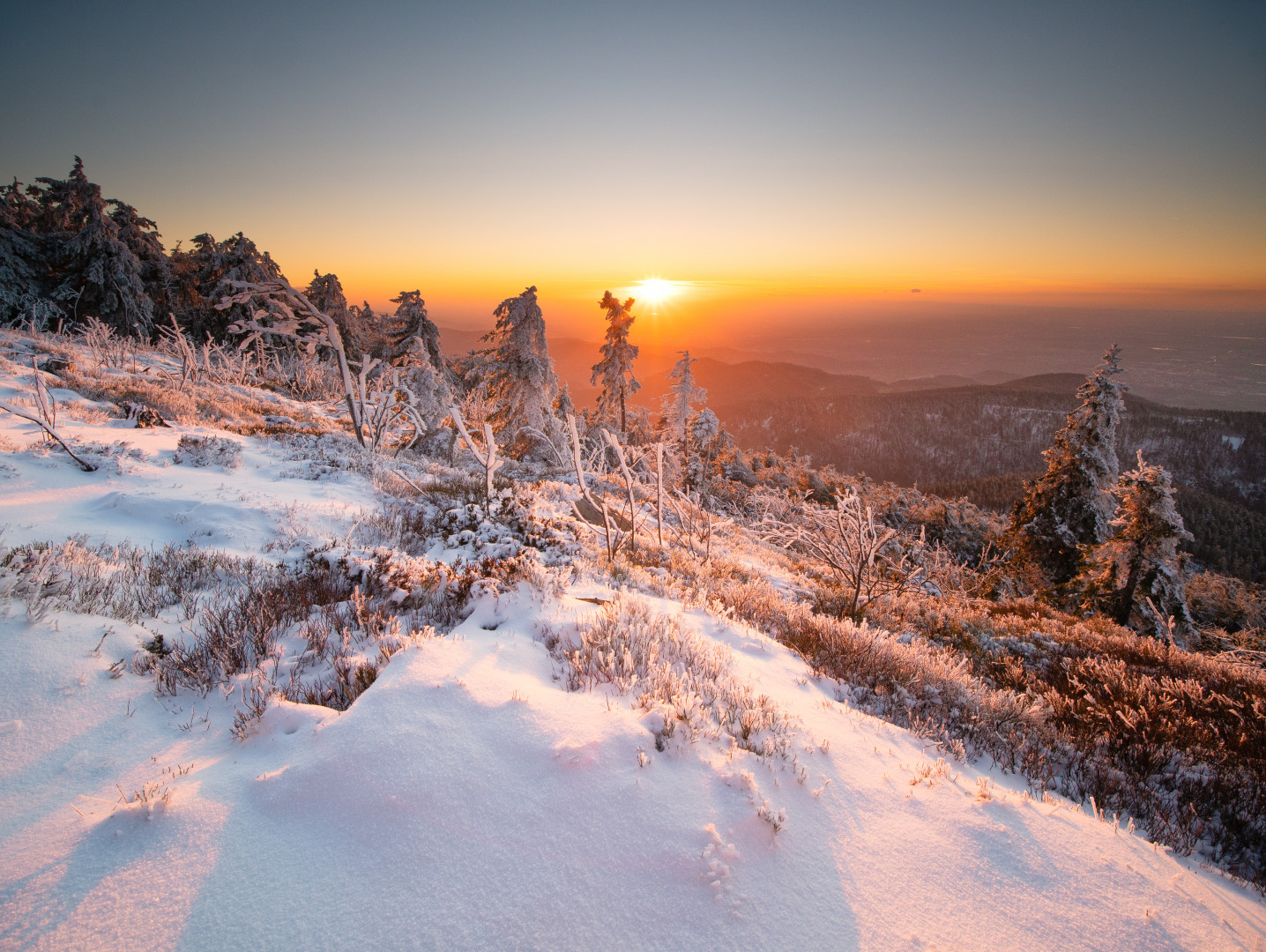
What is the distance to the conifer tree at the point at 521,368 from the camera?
23.1 meters

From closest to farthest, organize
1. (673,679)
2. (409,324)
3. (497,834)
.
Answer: (497,834) → (673,679) → (409,324)

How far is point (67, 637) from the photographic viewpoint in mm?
2830

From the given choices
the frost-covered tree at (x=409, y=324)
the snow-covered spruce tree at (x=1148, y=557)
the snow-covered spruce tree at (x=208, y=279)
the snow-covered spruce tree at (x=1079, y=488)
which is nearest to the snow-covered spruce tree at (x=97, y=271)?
the snow-covered spruce tree at (x=208, y=279)

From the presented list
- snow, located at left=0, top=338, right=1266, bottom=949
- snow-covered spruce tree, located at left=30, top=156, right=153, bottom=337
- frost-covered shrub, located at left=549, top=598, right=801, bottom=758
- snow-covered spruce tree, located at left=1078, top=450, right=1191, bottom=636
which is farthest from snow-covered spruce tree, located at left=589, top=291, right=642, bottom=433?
snow, located at left=0, top=338, right=1266, bottom=949

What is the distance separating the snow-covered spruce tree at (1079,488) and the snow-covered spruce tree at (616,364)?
21354 mm

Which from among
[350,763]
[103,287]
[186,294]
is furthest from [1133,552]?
[186,294]

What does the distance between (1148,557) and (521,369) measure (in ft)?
82.3

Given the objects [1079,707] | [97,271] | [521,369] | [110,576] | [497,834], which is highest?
[97,271]

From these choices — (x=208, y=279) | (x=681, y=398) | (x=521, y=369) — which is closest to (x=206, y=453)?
(x=521, y=369)

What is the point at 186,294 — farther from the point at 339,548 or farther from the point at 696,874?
the point at 696,874

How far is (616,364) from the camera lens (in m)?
30.3

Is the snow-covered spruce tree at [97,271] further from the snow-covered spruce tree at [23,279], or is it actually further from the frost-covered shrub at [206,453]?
the frost-covered shrub at [206,453]

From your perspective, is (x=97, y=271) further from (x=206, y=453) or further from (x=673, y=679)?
(x=673, y=679)

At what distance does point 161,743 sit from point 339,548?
10.2ft
